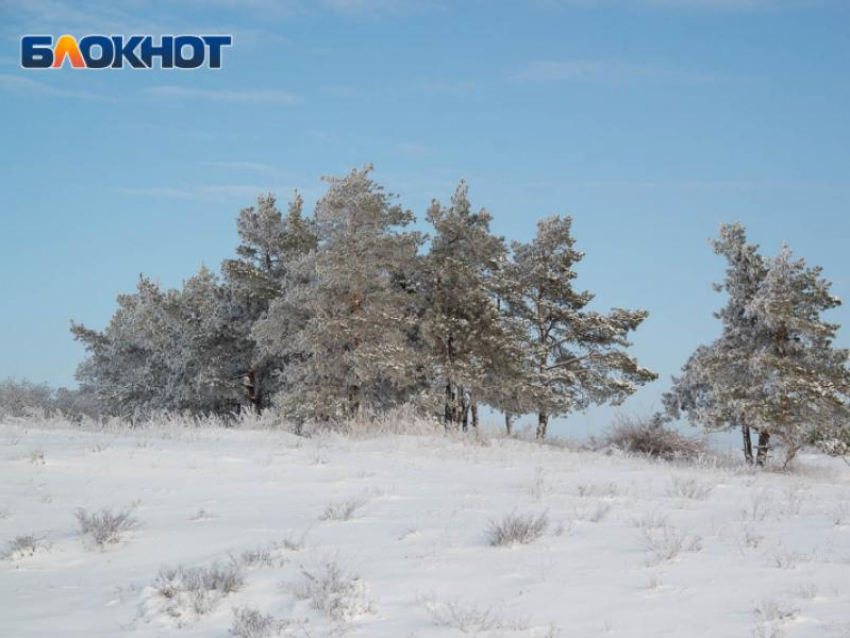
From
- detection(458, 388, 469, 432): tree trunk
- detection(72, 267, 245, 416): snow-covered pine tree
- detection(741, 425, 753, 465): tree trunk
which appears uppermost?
detection(72, 267, 245, 416): snow-covered pine tree

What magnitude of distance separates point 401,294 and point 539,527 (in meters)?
22.5

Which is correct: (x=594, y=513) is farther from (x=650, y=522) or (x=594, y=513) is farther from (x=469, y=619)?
(x=469, y=619)

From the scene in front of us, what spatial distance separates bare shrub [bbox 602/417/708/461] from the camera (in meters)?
24.9

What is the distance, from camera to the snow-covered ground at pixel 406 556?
Result: 463 cm

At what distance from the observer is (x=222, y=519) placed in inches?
303

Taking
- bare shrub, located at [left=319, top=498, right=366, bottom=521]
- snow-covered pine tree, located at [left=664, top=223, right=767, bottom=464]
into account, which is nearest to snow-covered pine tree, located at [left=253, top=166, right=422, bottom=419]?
snow-covered pine tree, located at [left=664, top=223, right=767, bottom=464]

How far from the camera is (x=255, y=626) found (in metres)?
4.63

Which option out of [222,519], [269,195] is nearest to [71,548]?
[222,519]

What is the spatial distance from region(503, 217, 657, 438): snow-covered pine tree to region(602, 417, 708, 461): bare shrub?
18.7ft

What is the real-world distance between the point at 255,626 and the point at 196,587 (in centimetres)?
86

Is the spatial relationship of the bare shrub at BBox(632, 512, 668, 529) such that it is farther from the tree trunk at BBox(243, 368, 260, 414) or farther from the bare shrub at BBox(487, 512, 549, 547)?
the tree trunk at BBox(243, 368, 260, 414)

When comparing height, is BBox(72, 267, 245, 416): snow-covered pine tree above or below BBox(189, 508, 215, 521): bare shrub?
above

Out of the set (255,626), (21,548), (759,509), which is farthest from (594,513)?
(21,548)

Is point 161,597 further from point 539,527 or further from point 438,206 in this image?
point 438,206
